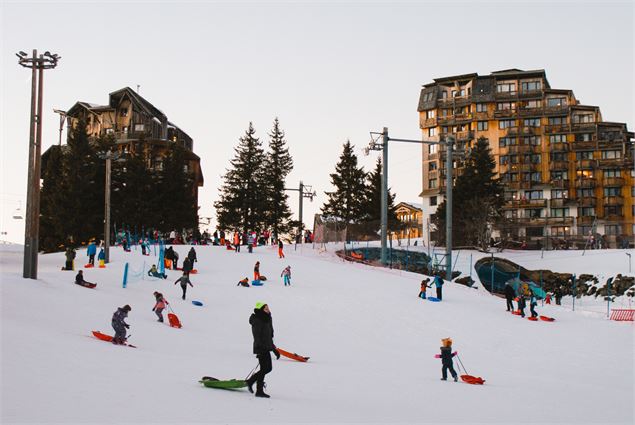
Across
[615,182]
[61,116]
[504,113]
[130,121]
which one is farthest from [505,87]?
[61,116]

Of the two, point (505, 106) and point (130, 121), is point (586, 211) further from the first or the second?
point (130, 121)

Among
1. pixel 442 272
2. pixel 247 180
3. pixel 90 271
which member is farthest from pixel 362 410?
pixel 247 180

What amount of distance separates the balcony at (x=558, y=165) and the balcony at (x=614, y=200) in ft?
22.5

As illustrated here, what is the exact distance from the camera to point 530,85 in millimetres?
89812

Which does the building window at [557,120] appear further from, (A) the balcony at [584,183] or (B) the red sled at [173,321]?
(B) the red sled at [173,321]

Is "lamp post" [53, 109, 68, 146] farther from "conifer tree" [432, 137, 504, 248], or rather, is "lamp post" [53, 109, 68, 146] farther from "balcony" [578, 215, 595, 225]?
"balcony" [578, 215, 595, 225]

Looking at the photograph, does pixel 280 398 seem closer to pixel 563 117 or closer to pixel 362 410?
pixel 362 410

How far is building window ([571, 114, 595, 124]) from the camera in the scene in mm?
90062

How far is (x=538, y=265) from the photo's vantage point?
2203 inches

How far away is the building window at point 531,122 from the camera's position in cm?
8982

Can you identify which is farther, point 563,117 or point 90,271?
point 563,117

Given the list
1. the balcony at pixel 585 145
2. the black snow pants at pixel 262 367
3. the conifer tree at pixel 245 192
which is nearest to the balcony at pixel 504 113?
the balcony at pixel 585 145

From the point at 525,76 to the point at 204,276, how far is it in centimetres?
6803

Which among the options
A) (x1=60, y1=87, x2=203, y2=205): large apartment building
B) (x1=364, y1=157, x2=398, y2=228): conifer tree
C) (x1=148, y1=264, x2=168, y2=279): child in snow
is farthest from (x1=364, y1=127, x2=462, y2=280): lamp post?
(x1=60, y1=87, x2=203, y2=205): large apartment building
